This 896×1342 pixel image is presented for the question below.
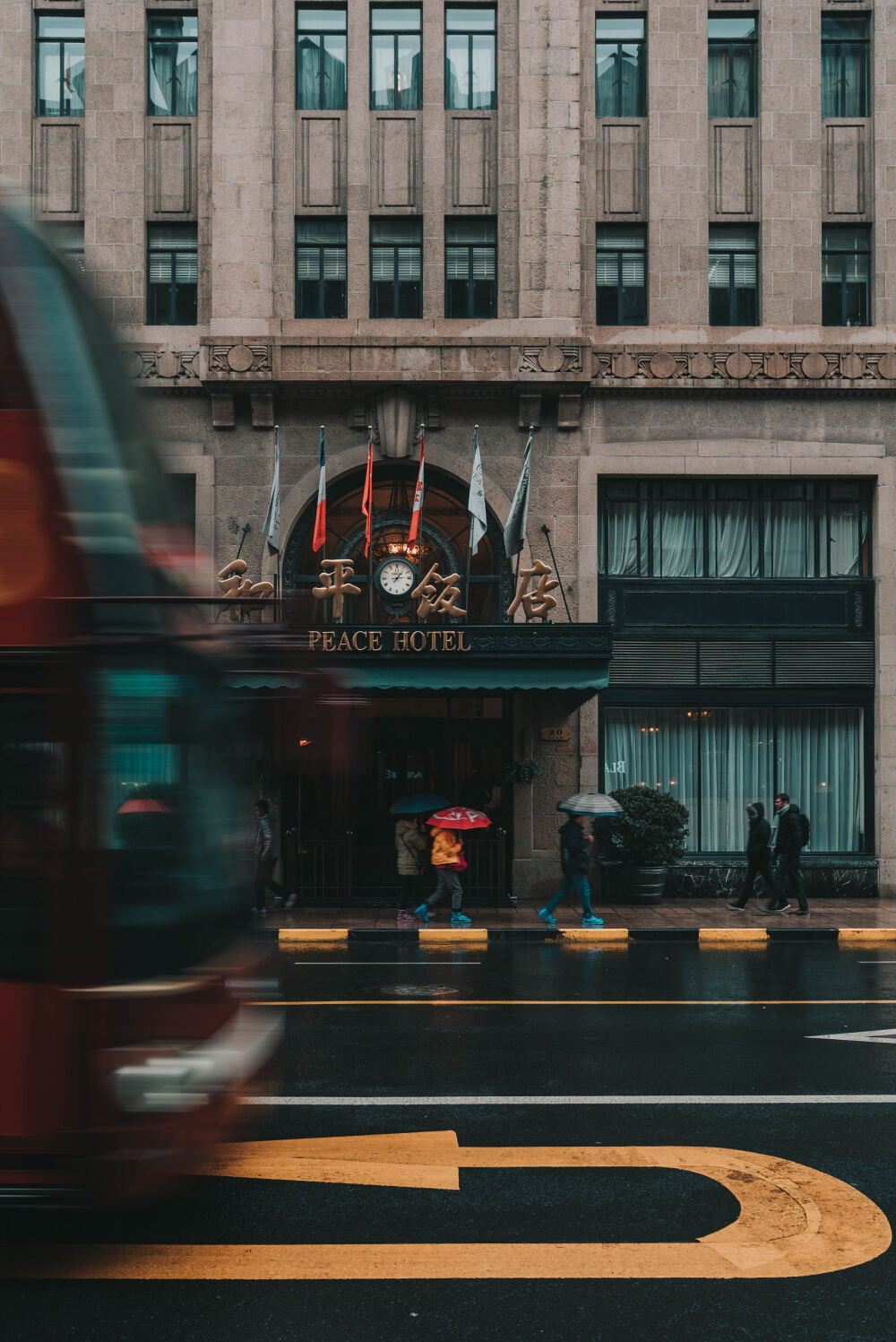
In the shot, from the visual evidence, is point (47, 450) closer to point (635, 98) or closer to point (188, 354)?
point (188, 354)

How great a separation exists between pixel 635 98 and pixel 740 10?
2.45m

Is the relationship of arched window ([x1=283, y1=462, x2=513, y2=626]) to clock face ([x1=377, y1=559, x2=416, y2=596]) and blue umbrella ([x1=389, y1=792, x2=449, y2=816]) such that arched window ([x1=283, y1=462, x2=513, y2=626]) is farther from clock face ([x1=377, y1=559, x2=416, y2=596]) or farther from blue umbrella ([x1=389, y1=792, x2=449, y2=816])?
blue umbrella ([x1=389, y1=792, x2=449, y2=816])

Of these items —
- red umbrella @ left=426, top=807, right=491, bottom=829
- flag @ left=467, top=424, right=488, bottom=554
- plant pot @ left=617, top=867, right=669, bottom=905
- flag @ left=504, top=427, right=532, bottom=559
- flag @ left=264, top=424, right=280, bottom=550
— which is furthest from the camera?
flag @ left=264, top=424, right=280, bottom=550

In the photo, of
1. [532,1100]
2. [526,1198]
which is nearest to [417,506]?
[532,1100]

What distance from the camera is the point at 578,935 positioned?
15211 mm

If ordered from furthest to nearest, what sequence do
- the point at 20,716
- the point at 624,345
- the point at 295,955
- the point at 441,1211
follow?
the point at 624,345 → the point at 295,955 → the point at 441,1211 → the point at 20,716

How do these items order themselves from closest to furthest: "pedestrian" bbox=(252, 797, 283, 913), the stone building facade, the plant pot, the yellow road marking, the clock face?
the yellow road marking
"pedestrian" bbox=(252, 797, 283, 913)
the plant pot
the stone building facade
the clock face

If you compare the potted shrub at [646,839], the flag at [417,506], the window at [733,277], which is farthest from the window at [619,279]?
the potted shrub at [646,839]

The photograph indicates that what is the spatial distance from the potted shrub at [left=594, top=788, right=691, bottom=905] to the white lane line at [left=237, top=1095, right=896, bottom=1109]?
1055cm

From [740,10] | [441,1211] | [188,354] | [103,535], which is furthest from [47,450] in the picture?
[740,10]

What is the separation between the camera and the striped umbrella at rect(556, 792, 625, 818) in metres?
16.4

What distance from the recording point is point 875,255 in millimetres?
19672

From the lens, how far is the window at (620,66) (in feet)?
64.9

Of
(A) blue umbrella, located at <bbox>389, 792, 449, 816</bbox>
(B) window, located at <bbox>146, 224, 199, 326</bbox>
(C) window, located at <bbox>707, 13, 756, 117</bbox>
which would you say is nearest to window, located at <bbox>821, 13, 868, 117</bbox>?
(C) window, located at <bbox>707, 13, 756, 117</bbox>
